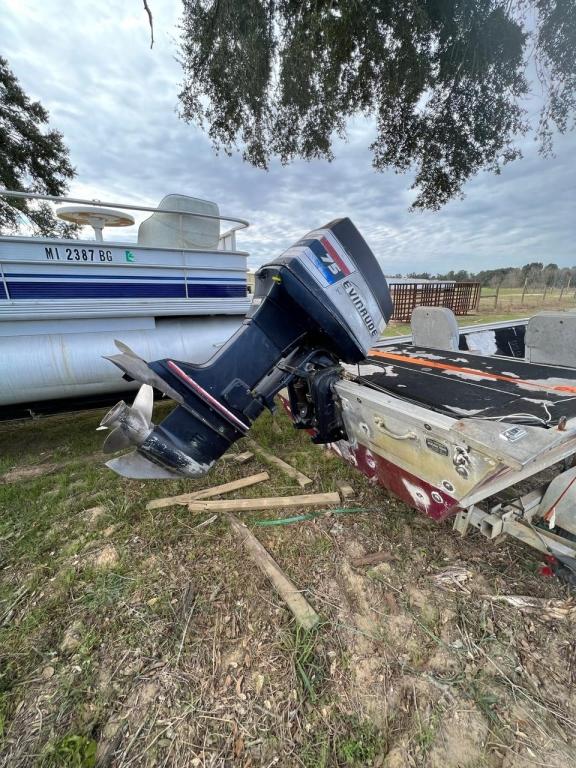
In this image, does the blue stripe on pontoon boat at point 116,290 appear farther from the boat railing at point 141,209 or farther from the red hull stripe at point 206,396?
the red hull stripe at point 206,396

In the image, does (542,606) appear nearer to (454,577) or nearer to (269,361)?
(454,577)

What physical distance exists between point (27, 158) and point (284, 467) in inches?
377

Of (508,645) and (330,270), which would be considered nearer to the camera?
(508,645)

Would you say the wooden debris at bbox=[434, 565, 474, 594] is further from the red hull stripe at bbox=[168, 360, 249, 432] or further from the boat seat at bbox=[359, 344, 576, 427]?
the red hull stripe at bbox=[168, 360, 249, 432]

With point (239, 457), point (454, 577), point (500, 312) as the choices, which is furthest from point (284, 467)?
point (500, 312)

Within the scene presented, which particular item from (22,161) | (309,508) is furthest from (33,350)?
(22,161)

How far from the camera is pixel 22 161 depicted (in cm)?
Result: 779

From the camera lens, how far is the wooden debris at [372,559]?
1868mm

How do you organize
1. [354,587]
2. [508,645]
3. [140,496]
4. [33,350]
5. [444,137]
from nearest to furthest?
[508,645], [354,587], [140,496], [33,350], [444,137]

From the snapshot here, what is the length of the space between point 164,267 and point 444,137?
419 centimetres

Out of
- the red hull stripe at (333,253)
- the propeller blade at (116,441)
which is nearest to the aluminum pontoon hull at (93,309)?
the propeller blade at (116,441)

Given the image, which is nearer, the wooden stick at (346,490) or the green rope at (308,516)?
the green rope at (308,516)

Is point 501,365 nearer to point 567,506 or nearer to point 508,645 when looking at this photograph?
point 567,506

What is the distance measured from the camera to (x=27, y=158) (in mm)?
7844
